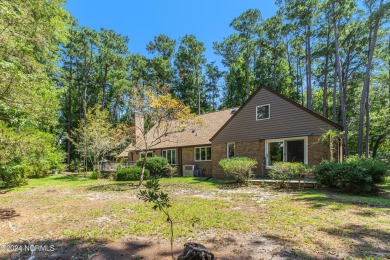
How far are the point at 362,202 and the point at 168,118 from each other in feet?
30.3

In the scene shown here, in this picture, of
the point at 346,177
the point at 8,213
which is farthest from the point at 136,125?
the point at 346,177

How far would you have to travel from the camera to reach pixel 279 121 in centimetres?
1441

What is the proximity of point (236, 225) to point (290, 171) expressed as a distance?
268 inches

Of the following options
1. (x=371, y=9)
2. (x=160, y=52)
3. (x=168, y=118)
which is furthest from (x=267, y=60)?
(x=168, y=118)

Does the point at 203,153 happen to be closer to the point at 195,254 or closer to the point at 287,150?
the point at 287,150

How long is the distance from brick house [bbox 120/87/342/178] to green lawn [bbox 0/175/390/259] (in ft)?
17.3

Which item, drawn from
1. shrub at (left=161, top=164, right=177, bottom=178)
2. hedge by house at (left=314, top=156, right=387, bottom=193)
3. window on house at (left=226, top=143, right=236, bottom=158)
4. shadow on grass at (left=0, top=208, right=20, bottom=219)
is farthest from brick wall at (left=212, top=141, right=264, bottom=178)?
shadow on grass at (left=0, top=208, right=20, bottom=219)

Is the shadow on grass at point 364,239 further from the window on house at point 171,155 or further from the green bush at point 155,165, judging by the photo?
the window on house at point 171,155

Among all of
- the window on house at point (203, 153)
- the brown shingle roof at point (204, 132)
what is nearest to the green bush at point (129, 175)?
the brown shingle roof at point (204, 132)

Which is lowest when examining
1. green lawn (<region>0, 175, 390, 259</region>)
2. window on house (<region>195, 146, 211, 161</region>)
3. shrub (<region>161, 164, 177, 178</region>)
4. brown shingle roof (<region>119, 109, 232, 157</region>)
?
shrub (<region>161, 164, 177, 178</region>)

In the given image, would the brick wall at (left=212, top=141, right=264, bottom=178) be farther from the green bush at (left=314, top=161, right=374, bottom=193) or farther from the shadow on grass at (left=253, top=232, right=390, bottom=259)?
the shadow on grass at (left=253, top=232, right=390, bottom=259)

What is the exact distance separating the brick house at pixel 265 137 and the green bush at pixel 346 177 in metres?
2.18

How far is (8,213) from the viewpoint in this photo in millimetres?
7160

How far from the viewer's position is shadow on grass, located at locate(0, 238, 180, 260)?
3.95 metres
